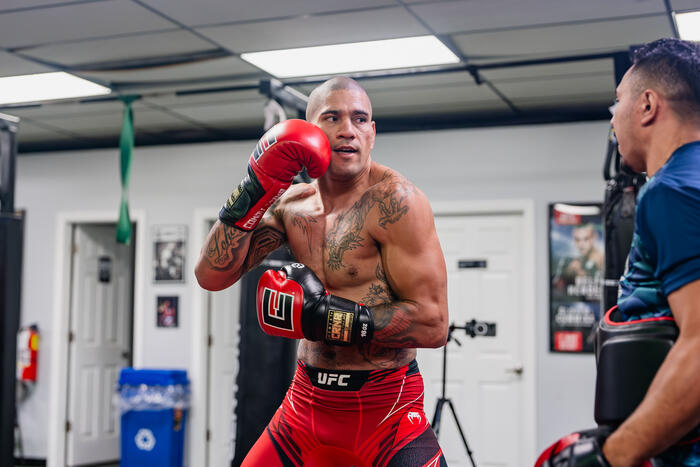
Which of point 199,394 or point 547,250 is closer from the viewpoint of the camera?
point 547,250

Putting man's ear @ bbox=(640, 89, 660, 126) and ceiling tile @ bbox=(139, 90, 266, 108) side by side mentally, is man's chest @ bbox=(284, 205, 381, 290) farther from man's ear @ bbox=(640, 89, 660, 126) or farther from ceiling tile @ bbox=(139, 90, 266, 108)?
ceiling tile @ bbox=(139, 90, 266, 108)

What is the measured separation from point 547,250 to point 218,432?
2.88 metres

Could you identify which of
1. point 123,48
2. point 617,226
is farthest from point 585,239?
point 123,48

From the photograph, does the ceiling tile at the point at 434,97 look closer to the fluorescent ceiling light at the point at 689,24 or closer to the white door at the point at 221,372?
the fluorescent ceiling light at the point at 689,24

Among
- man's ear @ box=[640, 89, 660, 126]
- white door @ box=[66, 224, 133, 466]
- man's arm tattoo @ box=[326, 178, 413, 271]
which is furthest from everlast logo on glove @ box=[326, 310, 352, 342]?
white door @ box=[66, 224, 133, 466]

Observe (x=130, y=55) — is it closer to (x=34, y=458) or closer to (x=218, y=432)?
(x=218, y=432)

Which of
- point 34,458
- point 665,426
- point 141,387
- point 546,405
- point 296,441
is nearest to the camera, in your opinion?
point 665,426

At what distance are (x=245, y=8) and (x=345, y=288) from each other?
6.10ft

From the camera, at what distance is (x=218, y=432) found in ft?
19.1

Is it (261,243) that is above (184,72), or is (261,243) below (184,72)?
below

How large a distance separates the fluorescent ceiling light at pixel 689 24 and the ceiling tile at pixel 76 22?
7.80 ft

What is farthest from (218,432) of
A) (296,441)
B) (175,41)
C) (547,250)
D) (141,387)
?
(296,441)

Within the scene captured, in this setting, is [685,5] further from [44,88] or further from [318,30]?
[44,88]

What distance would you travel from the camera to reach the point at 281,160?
1810 mm
